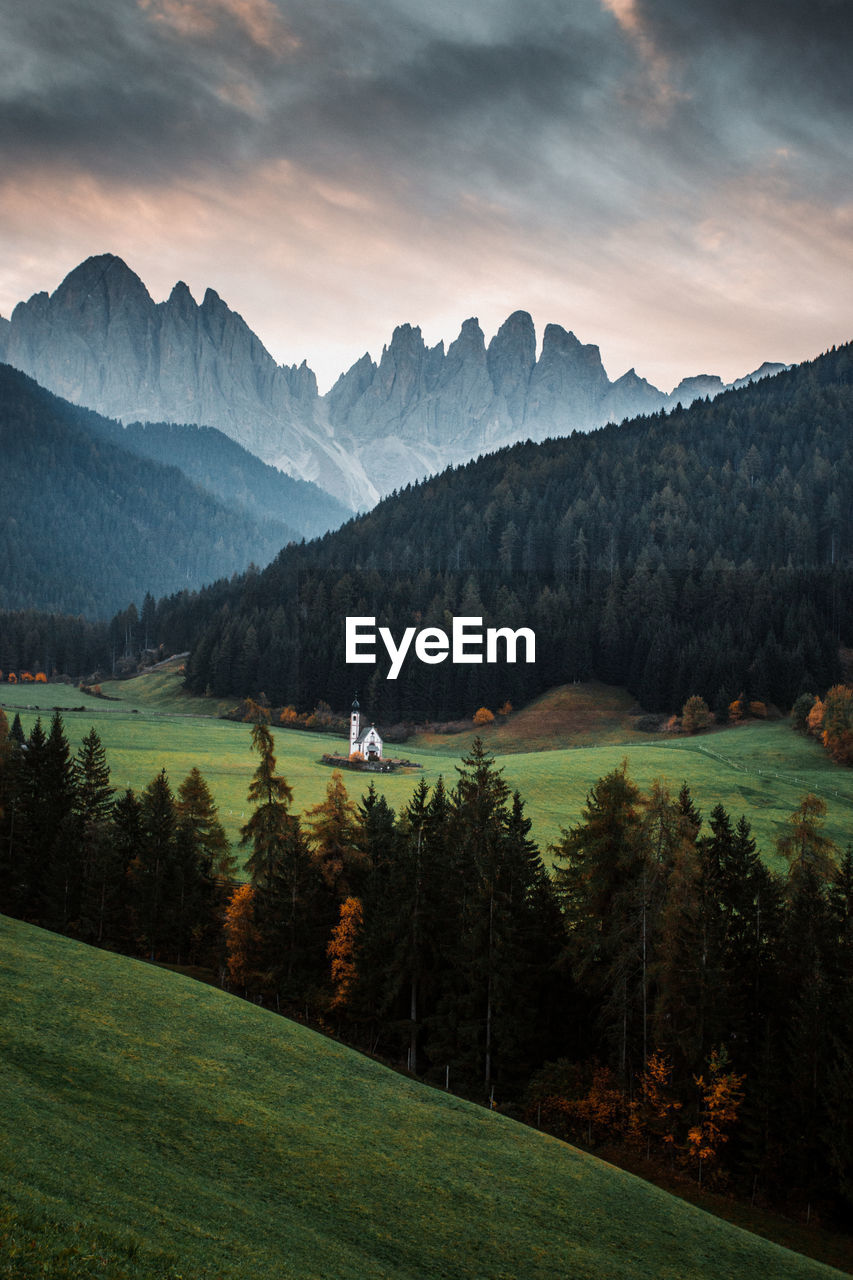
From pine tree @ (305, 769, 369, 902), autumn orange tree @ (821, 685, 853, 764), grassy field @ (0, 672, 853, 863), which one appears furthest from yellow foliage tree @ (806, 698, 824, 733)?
pine tree @ (305, 769, 369, 902)

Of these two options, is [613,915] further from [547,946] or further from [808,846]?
[808,846]

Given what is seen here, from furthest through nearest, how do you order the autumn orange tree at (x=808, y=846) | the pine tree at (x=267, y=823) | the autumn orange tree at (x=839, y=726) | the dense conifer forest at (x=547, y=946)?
the autumn orange tree at (x=839, y=726) → the pine tree at (x=267, y=823) → the autumn orange tree at (x=808, y=846) → the dense conifer forest at (x=547, y=946)

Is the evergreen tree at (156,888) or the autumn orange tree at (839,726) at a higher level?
the autumn orange tree at (839,726)

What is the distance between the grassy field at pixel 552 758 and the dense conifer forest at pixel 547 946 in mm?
15603

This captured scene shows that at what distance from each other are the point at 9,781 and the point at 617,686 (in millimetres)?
114478

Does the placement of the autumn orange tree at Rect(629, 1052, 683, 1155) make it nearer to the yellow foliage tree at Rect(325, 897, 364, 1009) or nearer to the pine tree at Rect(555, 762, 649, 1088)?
the pine tree at Rect(555, 762, 649, 1088)

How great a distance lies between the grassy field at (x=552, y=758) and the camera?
8250 cm

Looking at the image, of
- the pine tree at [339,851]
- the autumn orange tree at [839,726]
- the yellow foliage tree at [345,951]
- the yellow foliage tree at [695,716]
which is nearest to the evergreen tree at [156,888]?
the pine tree at [339,851]

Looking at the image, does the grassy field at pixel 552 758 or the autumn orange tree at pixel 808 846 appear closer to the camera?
the autumn orange tree at pixel 808 846

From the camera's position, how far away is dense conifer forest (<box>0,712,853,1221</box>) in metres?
36.1

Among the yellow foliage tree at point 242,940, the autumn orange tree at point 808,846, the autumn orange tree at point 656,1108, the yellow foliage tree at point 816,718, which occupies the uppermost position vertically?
the yellow foliage tree at point 816,718

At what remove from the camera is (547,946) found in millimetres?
45562

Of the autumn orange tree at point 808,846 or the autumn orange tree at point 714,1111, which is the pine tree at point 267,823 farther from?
the autumn orange tree at point 808,846

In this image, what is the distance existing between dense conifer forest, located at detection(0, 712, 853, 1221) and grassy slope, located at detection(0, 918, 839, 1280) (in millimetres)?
9446
